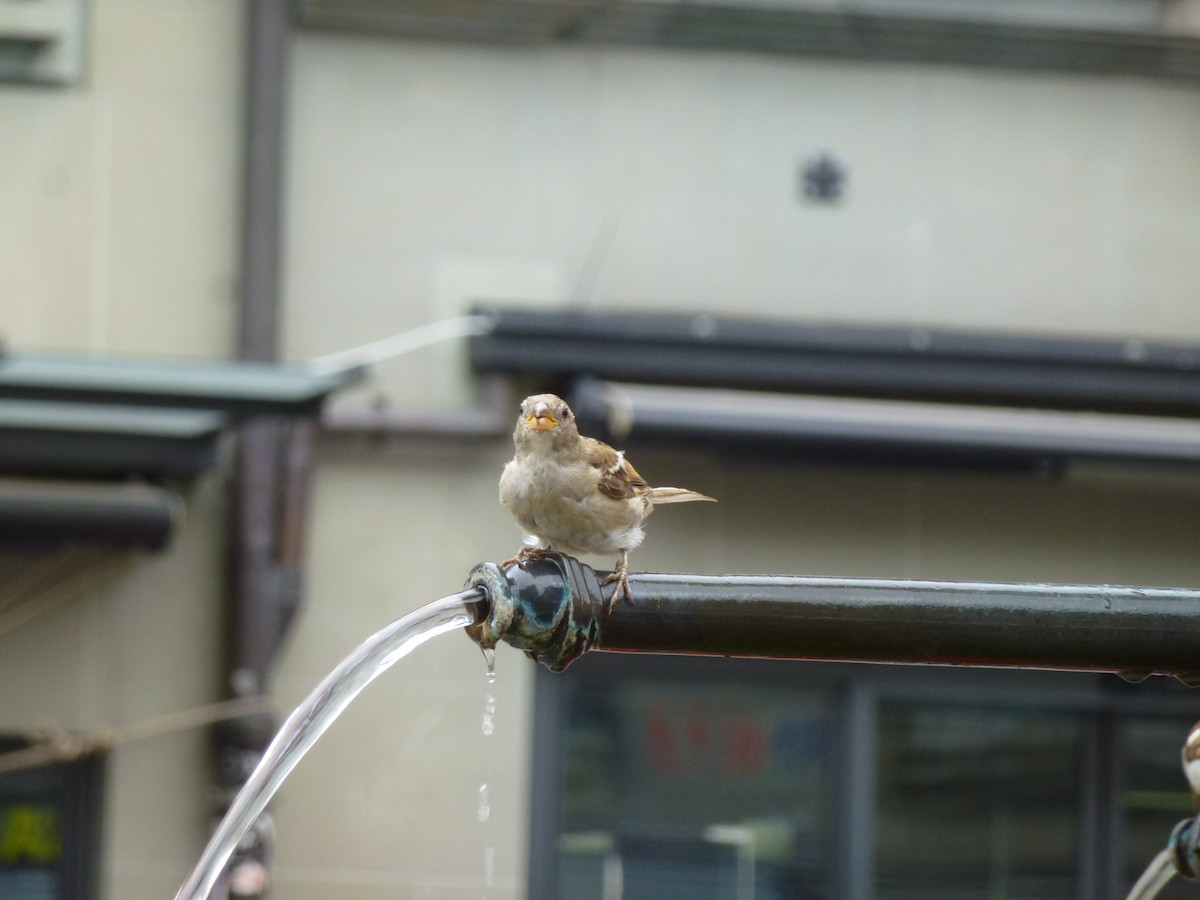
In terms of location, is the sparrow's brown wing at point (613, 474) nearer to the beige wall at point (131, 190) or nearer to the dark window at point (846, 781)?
the dark window at point (846, 781)

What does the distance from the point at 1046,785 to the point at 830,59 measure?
12.0 feet

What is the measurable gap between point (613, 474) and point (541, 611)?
4.21 ft

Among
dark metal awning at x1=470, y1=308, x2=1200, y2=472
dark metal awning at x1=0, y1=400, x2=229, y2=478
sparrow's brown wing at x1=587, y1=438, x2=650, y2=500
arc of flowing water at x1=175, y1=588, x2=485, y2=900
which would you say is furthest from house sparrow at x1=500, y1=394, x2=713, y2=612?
dark metal awning at x1=470, y1=308, x2=1200, y2=472

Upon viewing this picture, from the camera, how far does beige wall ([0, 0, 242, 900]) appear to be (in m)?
7.58

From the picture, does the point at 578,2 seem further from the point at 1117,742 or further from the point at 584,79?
the point at 1117,742

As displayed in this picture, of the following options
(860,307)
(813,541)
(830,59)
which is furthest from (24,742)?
(830,59)

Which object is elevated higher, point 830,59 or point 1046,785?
point 830,59

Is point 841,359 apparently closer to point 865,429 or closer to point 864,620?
point 865,429

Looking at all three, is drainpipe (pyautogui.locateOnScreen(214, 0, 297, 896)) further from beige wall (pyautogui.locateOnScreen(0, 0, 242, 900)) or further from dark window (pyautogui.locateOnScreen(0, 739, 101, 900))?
dark window (pyautogui.locateOnScreen(0, 739, 101, 900))

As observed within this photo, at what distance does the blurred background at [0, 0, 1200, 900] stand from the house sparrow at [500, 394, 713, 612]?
3355 millimetres

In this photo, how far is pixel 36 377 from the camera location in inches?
249

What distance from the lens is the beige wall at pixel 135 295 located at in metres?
7.58

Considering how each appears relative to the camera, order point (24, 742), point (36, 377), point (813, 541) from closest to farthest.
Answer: point (36, 377)
point (24, 742)
point (813, 541)

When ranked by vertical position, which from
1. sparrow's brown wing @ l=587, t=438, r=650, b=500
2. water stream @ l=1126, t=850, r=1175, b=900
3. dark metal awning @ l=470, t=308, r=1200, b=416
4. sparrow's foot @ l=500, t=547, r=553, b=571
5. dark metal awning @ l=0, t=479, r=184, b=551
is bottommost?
water stream @ l=1126, t=850, r=1175, b=900
